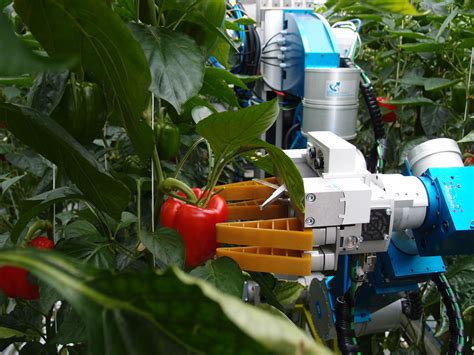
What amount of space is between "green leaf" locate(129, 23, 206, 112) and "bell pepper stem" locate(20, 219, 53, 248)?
1.13 feet

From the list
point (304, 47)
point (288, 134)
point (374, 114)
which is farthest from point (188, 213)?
point (288, 134)

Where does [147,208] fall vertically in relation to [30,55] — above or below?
below

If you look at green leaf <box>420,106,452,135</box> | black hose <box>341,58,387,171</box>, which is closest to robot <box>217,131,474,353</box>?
black hose <box>341,58,387,171</box>

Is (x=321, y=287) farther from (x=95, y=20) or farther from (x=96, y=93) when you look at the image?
(x=95, y=20)

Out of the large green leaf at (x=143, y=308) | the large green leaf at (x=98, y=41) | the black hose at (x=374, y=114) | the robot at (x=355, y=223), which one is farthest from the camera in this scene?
the black hose at (x=374, y=114)

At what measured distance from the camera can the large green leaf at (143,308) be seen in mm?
Result: 204

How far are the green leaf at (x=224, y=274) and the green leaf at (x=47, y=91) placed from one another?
23 cm

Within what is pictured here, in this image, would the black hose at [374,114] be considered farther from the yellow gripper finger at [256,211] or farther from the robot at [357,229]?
the yellow gripper finger at [256,211]

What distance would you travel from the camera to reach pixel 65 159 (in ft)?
1.48

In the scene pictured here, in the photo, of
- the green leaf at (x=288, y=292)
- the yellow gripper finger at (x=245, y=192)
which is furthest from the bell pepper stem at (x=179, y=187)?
the green leaf at (x=288, y=292)

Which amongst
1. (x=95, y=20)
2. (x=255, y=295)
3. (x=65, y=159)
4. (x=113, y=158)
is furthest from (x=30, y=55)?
(x=113, y=158)

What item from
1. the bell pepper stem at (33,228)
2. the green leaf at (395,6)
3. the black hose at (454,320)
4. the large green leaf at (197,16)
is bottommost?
the black hose at (454,320)

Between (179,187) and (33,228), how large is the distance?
257mm

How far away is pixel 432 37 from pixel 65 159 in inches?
48.3
